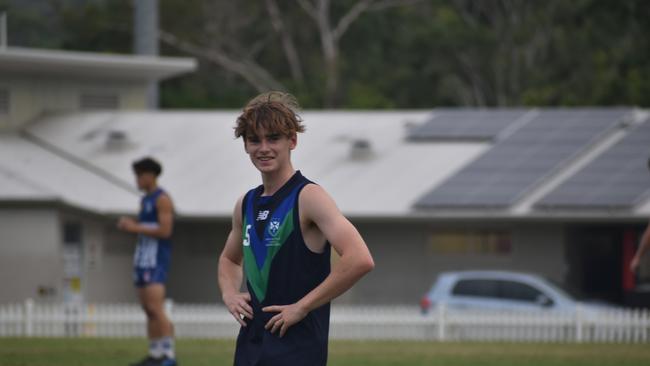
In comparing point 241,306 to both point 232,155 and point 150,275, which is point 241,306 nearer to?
point 150,275

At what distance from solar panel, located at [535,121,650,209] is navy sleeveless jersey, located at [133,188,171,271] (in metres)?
17.4

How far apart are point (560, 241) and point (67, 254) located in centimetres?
1075

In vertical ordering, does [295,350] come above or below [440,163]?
below

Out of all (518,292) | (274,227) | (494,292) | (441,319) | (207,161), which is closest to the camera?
(274,227)

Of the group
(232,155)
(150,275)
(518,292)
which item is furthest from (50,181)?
(150,275)

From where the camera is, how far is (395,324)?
82.3 feet

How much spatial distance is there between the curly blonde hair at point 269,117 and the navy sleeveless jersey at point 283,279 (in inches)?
11.5

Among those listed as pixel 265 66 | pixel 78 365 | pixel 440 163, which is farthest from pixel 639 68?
pixel 78 365

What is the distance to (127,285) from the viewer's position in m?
32.8

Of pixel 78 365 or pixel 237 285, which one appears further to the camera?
pixel 78 365

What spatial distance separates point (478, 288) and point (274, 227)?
69.6ft

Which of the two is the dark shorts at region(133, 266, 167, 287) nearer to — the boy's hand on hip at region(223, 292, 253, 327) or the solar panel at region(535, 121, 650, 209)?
the boy's hand on hip at region(223, 292, 253, 327)

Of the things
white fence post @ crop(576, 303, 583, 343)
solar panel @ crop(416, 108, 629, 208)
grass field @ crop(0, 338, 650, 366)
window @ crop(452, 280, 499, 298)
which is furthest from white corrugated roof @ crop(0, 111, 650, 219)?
grass field @ crop(0, 338, 650, 366)

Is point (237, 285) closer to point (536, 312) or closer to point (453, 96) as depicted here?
point (536, 312)
